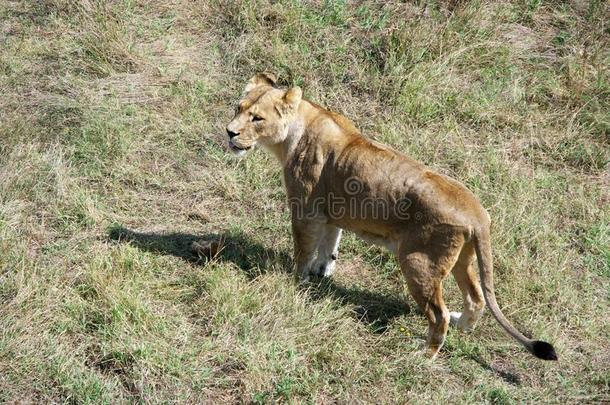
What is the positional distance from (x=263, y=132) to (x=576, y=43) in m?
3.82

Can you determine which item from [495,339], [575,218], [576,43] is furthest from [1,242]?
[576,43]

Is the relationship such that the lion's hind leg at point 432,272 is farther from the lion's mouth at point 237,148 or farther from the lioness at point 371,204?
the lion's mouth at point 237,148

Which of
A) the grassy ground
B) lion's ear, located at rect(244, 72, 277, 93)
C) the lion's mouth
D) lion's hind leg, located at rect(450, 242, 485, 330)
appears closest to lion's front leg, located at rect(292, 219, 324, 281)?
the grassy ground

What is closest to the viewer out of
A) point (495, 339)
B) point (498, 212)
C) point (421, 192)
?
point (421, 192)

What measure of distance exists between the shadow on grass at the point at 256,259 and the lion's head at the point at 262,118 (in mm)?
695

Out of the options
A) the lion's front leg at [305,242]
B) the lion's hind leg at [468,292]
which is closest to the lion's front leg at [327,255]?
the lion's front leg at [305,242]

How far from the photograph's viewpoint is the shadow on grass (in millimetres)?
4855

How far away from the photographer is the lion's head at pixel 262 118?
15.8ft

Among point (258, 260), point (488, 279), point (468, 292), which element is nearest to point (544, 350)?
point (488, 279)

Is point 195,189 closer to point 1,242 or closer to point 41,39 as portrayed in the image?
point 1,242

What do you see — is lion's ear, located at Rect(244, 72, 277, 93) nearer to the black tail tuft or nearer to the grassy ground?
the grassy ground

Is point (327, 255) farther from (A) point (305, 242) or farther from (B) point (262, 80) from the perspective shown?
(B) point (262, 80)

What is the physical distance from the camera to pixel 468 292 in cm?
462

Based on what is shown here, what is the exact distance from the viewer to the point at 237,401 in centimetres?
408
